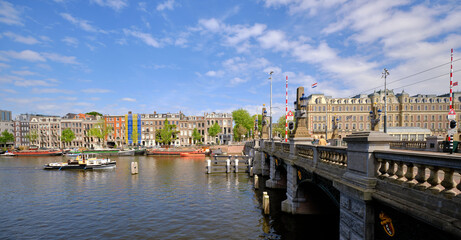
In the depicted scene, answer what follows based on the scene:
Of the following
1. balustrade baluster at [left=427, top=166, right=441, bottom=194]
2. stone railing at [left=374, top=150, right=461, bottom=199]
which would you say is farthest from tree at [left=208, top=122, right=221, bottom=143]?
balustrade baluster at [left=427, top=166, right=441, bottom=194]

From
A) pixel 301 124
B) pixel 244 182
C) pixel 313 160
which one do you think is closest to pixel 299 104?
pixel 301 124

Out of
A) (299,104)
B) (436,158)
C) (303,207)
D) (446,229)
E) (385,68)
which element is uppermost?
(385,68)

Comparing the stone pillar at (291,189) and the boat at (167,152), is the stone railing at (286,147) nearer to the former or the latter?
the stone pillar at (291,189)

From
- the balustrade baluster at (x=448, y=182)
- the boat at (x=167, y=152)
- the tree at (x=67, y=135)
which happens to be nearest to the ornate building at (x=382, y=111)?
the boat at (x=167, y=152)

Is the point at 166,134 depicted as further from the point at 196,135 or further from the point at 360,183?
the point at 360,183

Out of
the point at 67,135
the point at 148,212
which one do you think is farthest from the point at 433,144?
the point at 67,135

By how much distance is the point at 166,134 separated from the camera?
8981 centimetres

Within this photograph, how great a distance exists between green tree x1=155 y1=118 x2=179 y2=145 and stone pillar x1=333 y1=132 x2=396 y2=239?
86.5m

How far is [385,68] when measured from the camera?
3288 centimetres

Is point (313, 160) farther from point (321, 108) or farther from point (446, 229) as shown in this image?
point (321, 108)

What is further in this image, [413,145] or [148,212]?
[148,212]

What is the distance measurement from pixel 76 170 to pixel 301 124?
46.8 meters

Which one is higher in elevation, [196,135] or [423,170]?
[423,170]

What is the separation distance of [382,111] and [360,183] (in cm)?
9086
